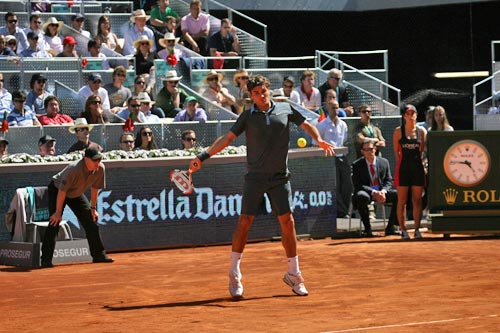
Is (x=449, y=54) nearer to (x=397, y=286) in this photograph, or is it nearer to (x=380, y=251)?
(x=380, y=251)

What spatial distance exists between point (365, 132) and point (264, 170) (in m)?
9.49

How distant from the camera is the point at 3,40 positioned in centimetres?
2073

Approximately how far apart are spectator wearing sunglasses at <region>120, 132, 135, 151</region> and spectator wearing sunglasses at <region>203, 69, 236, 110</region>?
11.3 ft

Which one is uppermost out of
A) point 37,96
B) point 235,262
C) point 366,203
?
point 37,96

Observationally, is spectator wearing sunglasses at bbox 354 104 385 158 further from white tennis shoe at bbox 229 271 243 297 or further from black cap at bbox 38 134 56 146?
white tennis shoe at bbox 229 271 243 297

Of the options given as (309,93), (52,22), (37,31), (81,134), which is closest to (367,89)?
(309,93)

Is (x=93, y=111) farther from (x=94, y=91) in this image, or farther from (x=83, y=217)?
(x=83, y=217)

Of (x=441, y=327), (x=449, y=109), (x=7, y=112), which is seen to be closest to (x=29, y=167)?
(x=7, y=112)

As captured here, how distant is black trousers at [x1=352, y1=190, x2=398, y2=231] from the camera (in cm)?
1888

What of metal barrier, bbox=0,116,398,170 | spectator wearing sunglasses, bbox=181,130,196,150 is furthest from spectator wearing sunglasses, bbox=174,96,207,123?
spectator wearing sunglasses, bbox=181,130,196,150

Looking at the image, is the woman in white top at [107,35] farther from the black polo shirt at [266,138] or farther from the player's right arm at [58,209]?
the black polo shirt at [266,138]

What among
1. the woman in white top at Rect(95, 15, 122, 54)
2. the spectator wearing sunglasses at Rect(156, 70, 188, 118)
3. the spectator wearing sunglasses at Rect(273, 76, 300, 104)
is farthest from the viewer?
the woman in white top at Rect(95, 15, 122, 54)

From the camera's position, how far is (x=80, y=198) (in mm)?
15820

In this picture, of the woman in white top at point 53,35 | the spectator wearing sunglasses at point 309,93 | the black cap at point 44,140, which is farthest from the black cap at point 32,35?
the spectator wearing sunglasses at point 309,93
